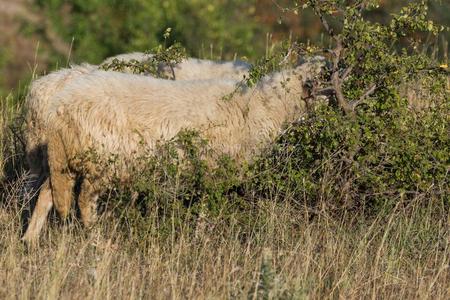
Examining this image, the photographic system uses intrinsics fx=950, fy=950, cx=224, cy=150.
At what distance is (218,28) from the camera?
14.4 metres

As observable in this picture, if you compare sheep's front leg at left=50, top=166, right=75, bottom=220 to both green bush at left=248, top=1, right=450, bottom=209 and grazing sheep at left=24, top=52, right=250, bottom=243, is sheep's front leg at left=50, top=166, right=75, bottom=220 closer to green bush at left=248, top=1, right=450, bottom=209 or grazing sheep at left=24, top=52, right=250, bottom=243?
grazing sheep at left=24, top=52, right=250, bottom=243

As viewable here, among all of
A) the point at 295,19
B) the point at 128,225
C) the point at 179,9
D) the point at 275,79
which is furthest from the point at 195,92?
the point at 295,19

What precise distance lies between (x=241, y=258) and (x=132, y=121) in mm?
1521

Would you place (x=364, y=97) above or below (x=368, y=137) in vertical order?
above

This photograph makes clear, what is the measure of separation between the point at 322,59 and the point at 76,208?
2.44m

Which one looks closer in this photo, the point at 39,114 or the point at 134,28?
the point at 39,114

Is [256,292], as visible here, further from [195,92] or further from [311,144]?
[195,92]

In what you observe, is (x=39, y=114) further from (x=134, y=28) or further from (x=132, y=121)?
(x=134, y=28)

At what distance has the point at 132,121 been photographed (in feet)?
23.7

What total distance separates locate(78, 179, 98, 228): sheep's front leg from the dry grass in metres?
0.23

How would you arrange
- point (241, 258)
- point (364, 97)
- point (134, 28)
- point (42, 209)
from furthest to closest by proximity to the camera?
point (134, 28) → point (42, 209) → point (364, 97) → point (241, 258)

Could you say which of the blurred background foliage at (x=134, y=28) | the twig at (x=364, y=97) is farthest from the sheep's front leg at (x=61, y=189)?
the blurred background foliage at (x=134, y=28)

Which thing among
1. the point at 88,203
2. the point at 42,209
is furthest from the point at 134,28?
the point at 88,203

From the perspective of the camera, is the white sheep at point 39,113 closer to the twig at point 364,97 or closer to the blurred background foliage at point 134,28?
the twig at point 364,97
